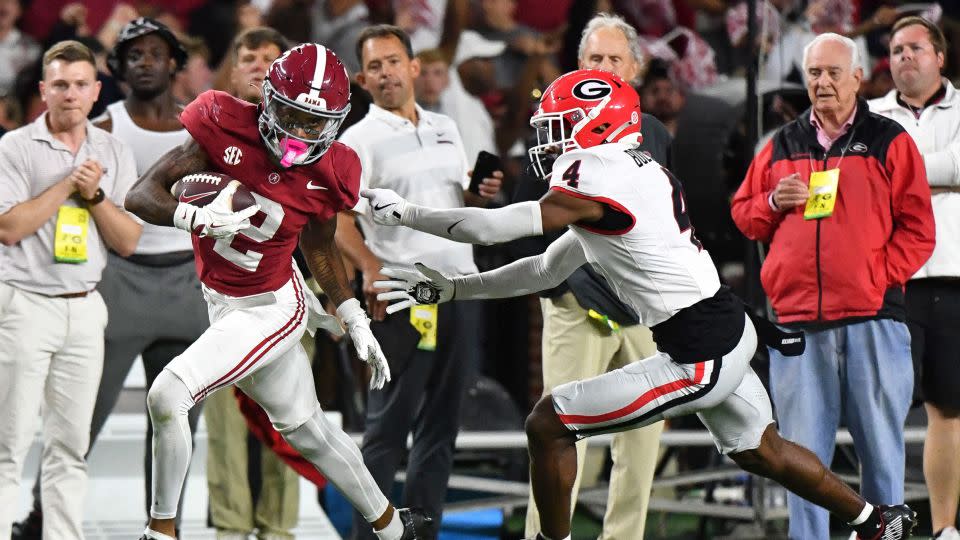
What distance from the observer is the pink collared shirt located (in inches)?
201

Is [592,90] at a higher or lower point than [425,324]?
higher

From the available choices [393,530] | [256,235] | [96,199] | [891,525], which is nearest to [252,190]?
[256,235]

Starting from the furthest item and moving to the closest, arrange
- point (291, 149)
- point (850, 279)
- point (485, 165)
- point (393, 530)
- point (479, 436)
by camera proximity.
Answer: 1. point (479, 436)
2. point (485, 165)
3. point (850, 279)
4. point (393, 530)
5. point (291, 149)

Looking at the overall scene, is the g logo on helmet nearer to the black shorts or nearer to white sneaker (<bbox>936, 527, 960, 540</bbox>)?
the black shorts

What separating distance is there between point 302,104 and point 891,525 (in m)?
2.31

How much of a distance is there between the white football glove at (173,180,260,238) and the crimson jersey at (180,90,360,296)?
22 cm

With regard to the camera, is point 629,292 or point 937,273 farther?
point 937,273

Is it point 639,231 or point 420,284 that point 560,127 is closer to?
point 639,231

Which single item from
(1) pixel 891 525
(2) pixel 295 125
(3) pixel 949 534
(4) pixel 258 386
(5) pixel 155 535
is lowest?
(3) pixel 949 534

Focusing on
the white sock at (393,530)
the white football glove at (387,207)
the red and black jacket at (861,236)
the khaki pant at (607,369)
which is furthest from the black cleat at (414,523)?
the red and black jacket at (861,236)

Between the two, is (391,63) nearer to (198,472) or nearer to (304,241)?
(304,241)

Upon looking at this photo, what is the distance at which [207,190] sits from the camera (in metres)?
4.24

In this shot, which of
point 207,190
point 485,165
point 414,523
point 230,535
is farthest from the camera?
point 230,535

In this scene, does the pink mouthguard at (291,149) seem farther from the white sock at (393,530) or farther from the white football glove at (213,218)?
the white sock at (393,530)
